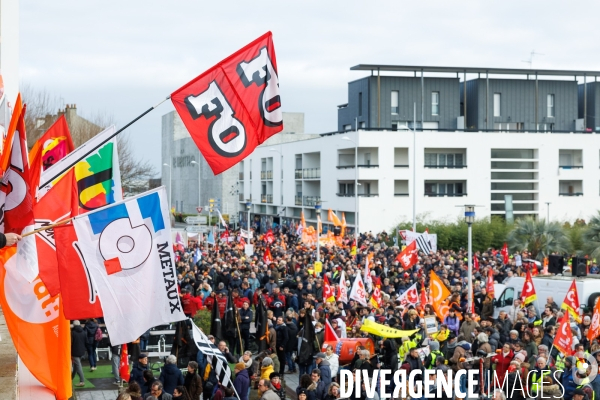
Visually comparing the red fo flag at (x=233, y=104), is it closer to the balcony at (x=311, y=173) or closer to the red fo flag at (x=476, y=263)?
the red fo flag at (x=476, y=263)

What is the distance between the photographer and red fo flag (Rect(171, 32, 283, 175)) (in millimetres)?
9438

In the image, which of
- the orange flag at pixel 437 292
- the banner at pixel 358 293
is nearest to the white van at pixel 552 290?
the orange flag at pixel 437 292

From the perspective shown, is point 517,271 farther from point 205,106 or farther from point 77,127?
point 77,127

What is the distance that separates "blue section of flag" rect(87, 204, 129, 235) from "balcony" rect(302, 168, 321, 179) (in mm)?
61631

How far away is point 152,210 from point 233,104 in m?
2.11

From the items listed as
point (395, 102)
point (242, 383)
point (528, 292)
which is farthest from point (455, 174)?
point (242, 383)

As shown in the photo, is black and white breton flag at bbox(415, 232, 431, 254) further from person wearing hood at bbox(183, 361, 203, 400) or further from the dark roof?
the dark roof

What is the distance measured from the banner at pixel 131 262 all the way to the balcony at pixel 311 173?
61.5 m

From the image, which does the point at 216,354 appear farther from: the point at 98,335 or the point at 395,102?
the point at 395,102

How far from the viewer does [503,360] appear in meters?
13.6

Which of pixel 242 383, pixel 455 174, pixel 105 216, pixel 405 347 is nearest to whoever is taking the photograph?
pixel 105 216

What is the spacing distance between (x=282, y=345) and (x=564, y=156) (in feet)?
179

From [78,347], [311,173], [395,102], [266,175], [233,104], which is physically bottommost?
[78,347]

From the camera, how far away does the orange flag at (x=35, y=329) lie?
21.6 ft
